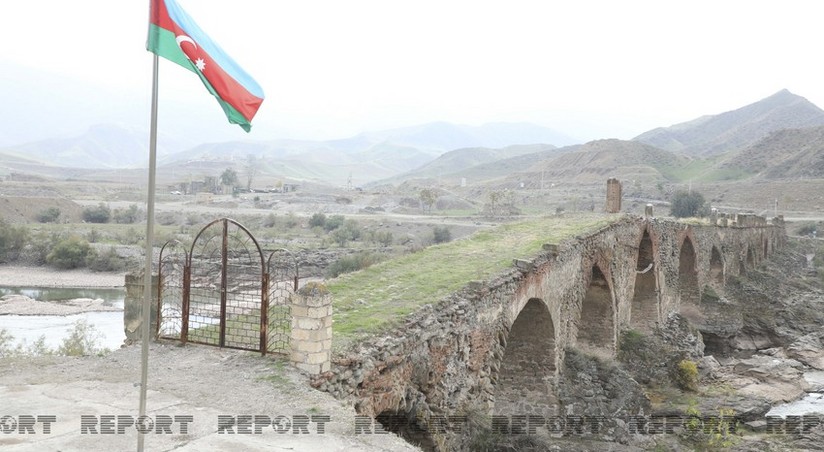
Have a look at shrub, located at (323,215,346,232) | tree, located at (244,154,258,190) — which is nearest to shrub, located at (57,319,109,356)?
shrub, located at (323,215,346,232)

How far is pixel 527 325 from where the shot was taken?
1330 cm

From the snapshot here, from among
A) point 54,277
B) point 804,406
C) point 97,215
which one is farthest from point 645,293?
point 97,215

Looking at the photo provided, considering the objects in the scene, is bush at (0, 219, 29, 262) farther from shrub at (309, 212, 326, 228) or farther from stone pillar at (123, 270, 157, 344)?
stone pillar at (123, 270, 157, 344)

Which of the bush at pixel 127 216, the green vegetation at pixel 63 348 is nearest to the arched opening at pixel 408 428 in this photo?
the green vegetation at pixel 63 348

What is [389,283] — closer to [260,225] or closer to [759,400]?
[759,400]

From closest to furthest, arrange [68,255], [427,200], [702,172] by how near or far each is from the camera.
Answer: [68,255], [427,200], [702,172]

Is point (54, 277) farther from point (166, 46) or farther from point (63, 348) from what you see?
point (166, 46)

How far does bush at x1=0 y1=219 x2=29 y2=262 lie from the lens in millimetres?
40344

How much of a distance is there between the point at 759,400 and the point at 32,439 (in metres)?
16.6

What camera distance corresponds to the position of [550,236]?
604 inches

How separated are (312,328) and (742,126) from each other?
148 metres

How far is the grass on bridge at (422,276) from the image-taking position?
8.25 m

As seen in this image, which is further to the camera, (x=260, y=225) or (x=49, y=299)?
(x=260, y=225)

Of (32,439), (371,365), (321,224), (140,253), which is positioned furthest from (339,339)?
(321,224)
